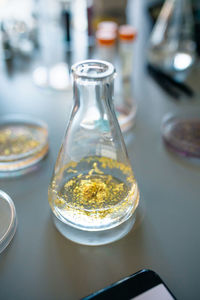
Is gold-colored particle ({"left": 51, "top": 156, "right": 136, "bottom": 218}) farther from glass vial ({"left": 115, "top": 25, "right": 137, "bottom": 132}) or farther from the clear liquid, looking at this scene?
glass vial ({"left": 115, "top": 25, "right": 137, "bottom": 132})

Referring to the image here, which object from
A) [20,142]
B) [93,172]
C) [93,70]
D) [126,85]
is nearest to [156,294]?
[93,172]

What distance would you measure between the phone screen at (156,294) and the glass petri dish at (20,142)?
0.36 meters

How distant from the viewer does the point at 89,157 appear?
0.59m

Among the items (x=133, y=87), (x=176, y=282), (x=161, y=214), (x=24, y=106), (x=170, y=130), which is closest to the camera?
(x=176, y=282)

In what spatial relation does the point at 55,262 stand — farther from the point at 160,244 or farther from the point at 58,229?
the point at 160,244

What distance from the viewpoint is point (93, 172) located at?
0.60 m

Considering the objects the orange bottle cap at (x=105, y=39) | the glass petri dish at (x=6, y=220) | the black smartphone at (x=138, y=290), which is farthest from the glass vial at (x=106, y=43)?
the black smartphone at (x=138, y=290)

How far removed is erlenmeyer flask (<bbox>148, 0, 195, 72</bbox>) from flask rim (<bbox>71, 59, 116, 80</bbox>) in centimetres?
62

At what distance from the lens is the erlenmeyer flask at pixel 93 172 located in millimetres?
501

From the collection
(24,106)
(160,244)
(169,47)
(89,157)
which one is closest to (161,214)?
(160,244)

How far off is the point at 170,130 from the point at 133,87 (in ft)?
0.88

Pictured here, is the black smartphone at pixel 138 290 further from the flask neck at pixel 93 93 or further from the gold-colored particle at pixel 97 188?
the flask neck at pixel 93 93

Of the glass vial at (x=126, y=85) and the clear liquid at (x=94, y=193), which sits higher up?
the glass vial at (x=126, y=85)

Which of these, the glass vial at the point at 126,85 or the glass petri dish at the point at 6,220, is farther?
the glass vial at the point at 126,85
